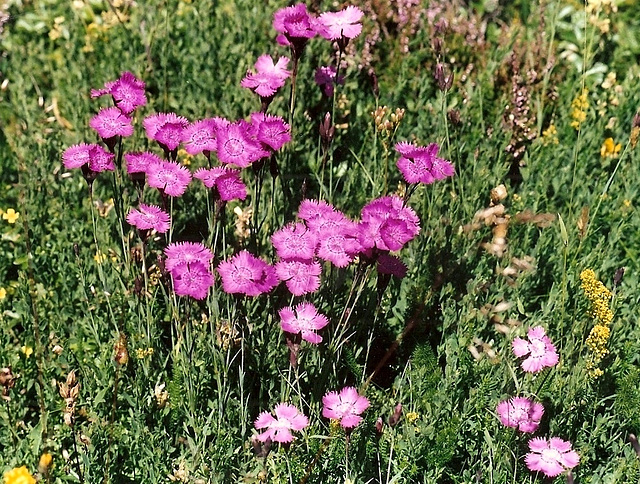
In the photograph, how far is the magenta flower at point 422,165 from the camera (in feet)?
7.58

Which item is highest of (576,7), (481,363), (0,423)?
(576,7)

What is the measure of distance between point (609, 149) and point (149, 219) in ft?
7.09

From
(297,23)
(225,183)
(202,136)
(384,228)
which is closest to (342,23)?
(297,23)

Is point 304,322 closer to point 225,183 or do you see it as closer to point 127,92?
point 225,183

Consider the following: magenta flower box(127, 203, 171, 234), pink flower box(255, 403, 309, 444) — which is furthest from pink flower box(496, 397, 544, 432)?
magenta flower box(127, 203, 171, 234)

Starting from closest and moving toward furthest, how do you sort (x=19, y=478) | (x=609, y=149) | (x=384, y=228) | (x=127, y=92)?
(x=19, y=478) → (x=384, y=228) → (x=127, y=92) → (x=609, y=149)

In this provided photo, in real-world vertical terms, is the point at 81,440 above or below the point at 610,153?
below

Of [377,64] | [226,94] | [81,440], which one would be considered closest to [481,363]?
[81,440]

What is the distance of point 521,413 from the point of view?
222 cm

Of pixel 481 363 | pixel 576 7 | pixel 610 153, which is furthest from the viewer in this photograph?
pixel 576 7

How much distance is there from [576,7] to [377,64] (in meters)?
1.38

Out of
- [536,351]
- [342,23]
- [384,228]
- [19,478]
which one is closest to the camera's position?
[19,478]

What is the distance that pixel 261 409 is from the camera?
97.2 inches

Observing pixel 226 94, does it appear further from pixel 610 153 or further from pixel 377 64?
pixel 610 153
